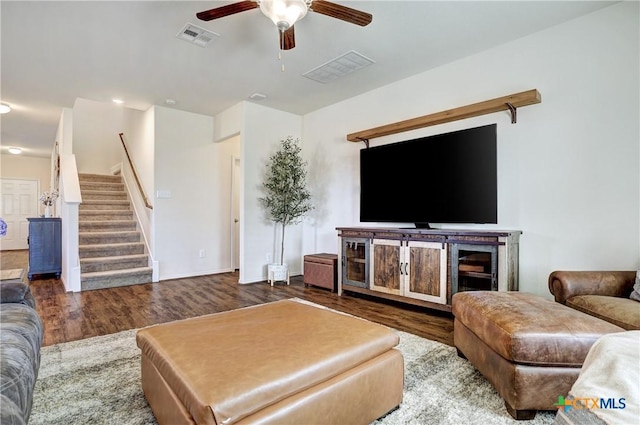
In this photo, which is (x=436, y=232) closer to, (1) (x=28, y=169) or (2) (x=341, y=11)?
(2) (x=341, y=11)

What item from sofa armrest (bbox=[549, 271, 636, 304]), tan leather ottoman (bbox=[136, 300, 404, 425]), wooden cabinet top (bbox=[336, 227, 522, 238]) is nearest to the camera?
tan leather ottoman (bbox=[136, 300, 404, 425])

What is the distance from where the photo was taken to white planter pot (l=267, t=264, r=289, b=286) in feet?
15.1

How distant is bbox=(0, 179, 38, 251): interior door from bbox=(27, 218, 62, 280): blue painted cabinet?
469cm

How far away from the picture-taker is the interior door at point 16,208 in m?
8.27

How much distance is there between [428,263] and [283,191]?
2389 millimetres

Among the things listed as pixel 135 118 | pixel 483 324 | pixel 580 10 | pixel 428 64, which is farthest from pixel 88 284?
pixel 580 10

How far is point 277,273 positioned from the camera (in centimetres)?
462

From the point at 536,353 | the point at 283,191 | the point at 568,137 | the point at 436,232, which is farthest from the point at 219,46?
the point at 536,353

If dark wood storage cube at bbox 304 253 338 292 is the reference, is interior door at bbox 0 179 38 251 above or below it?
above

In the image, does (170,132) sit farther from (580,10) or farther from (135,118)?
(580,10)

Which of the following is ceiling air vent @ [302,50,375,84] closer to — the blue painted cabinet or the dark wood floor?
the dark wood floor

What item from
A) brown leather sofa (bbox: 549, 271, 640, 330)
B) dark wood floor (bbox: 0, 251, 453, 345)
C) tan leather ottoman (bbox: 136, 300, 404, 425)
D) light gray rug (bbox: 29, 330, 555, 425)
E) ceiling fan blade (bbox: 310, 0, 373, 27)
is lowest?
dark wood floor (bbox: 0, 251, 453, 345)

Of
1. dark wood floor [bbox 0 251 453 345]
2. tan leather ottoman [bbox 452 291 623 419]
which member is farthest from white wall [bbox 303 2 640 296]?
tan leather ottoman [bbox 452 291 623 419]

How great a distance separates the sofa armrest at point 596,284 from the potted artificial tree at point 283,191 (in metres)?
3.35
